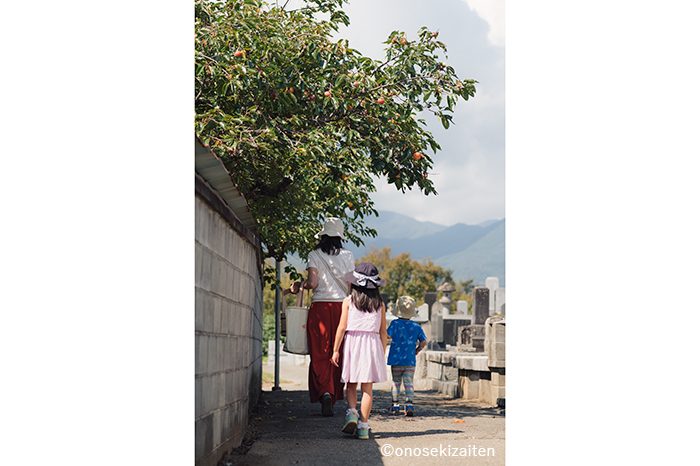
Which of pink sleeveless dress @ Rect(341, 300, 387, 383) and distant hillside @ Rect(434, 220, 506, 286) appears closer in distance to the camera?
pink sleeveless dress @ Rect(341, 300, 387, 383)

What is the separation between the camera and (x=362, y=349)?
21.9 feet

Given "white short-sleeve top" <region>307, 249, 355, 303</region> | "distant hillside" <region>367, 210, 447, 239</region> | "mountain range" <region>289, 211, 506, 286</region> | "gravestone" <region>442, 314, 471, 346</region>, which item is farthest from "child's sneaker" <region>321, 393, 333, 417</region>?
"distant hillside" <region>367, 210, 447, 239</region>

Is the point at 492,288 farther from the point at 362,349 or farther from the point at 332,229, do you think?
the point at 362,349

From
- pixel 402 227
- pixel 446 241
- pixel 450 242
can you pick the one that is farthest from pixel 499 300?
pixel 446 241

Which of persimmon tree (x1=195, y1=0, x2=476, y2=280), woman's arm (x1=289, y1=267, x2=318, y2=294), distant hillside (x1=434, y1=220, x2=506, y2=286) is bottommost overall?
woman's arm (x1=289, y1=267, x2=318, y2=294)

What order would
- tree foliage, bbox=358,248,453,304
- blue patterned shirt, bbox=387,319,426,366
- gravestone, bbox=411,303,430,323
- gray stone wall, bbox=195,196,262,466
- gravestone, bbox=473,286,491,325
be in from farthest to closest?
tree foliage, bbox=358,248,453,304 < gravestone, bbox=411,303,430,323 < gravestone, bbox=473,286,491,325 < blue patterned shirt, bbox=387,319,426,366 < gray stone wall, bbox=195,196,262,466

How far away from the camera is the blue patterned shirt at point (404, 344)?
834 cm

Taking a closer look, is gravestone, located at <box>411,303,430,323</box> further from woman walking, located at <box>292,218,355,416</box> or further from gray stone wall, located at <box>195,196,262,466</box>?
gray stone wall, located at <box>195,196,262,466</box>

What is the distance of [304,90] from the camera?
7469mm

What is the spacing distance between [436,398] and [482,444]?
5.06m

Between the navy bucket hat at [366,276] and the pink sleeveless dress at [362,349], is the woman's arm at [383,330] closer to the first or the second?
the pink sleeveless dress at [362,349]

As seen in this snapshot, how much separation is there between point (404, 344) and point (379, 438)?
5.74 ft

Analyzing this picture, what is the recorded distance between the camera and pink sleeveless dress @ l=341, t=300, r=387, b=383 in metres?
6.66
